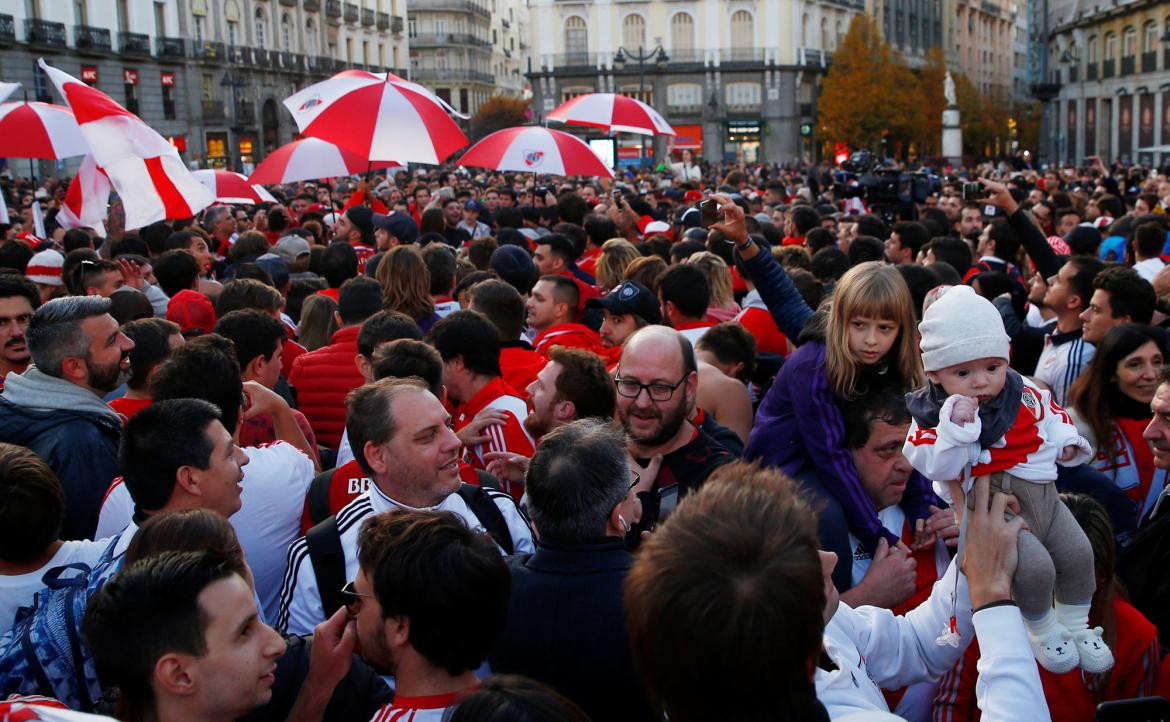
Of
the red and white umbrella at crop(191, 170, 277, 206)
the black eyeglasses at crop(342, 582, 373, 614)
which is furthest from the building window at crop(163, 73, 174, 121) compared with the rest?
the black eyeglasses at crop(342, 582, 373, 614)

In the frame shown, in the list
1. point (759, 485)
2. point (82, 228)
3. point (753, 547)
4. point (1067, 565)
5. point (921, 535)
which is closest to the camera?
point (753, 547)

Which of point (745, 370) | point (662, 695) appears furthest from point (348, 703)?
point (745, 370)

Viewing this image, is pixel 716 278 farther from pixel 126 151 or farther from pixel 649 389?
pixel 126 151

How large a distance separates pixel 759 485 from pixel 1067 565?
1.18 m

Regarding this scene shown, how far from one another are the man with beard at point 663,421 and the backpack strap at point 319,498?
1.09 m

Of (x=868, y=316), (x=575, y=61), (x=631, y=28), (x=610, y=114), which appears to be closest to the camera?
(x=868, y=316)

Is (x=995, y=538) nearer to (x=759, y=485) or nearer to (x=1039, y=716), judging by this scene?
(x=1039, y=716)

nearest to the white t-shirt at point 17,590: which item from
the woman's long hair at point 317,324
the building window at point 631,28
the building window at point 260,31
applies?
the woman's long hair at point 317,324

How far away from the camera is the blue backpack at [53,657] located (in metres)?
2.83

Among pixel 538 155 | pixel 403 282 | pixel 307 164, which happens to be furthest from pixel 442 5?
pixel 403 282

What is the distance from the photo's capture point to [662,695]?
1.98 meters

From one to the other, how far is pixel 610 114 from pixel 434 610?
10253 mm

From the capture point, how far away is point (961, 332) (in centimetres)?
311

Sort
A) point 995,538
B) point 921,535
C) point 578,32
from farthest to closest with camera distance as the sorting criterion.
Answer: point 578,32, point 921,535, point 995,538
